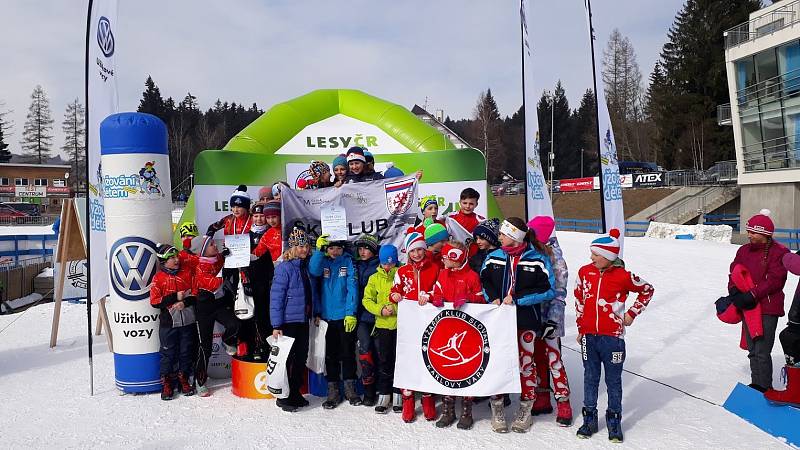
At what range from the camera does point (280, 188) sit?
6.08 metres

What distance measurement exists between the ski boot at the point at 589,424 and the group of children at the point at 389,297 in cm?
1

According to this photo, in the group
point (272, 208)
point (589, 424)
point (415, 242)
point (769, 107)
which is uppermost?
point (769, 107)

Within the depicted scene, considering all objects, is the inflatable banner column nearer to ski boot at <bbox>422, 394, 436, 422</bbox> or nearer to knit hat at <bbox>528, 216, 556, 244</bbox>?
ski boot at <bbox>422, 394, 436, 422</bbox>

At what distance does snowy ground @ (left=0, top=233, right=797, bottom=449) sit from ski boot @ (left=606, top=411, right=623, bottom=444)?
8 centimetres

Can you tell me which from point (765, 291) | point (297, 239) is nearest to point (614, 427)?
point (765, 291)

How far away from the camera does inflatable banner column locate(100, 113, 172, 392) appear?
5.70 m

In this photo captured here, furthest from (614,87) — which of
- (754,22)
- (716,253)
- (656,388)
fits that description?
(656,388)

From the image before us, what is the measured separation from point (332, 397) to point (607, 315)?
265 cm

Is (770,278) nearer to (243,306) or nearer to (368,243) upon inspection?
(368,243)

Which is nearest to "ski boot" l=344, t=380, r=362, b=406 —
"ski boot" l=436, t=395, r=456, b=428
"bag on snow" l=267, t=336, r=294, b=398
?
"bag on snow" l=267, t=336, r=294, b=398

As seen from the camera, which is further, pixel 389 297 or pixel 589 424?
pixel 389 297

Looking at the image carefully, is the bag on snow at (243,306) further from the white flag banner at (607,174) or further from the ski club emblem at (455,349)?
the white flag banner at (607,174)

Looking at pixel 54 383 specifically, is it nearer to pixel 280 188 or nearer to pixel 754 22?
pixel 280 188

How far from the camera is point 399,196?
6.33 meters
